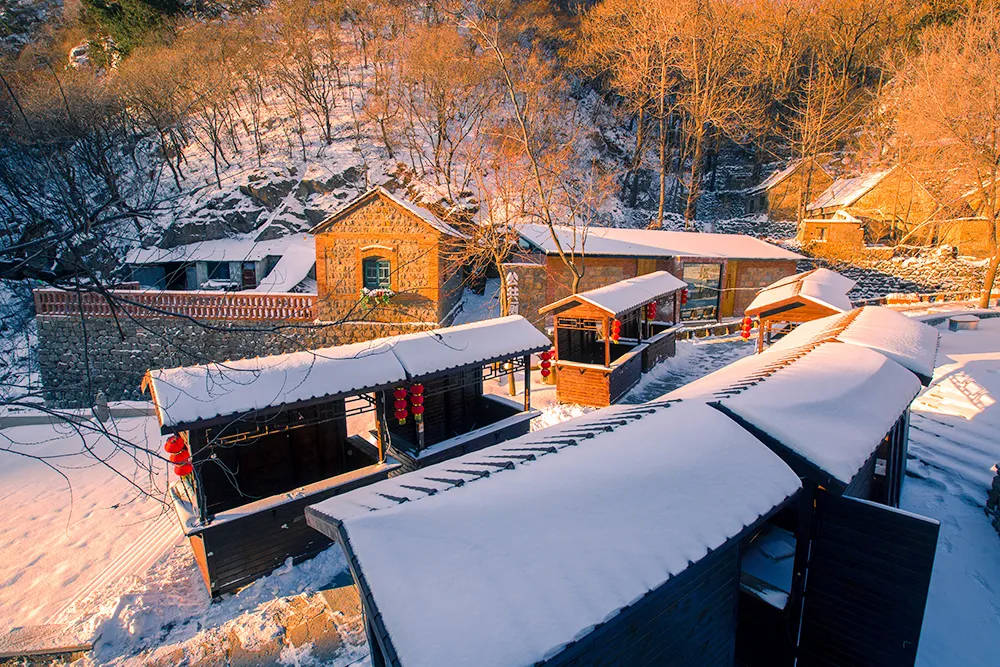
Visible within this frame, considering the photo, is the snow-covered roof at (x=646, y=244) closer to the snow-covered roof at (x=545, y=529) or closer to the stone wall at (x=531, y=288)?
the stone wall at (x=531, y=288)

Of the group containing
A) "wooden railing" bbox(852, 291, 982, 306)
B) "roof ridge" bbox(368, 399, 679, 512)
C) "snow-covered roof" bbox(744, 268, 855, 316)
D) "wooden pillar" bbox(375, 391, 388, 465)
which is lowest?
"wooden pillar" bbox(375, 391, 388, 465)

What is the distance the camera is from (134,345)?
65.7 ft

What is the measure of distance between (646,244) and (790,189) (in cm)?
2005

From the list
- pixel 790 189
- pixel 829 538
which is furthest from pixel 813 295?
pixel 790 189

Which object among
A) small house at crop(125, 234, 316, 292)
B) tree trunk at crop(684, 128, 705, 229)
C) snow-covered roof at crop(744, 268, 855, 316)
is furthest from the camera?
tree trunk at crop(684, 128, 705, 229)

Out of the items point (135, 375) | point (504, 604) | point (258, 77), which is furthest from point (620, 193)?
point (504, 604)

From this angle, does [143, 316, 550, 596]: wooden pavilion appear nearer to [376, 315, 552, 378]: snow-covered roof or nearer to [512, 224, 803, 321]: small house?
[376, 315, 552, 378]: snow-covered roof

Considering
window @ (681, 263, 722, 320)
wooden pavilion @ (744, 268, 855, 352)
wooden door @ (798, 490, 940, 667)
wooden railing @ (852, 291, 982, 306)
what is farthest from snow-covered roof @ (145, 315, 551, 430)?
wooden railing @ (852, 291, 982, 306)

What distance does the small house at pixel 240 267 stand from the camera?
26.5 m

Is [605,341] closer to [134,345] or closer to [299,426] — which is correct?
[299,426]

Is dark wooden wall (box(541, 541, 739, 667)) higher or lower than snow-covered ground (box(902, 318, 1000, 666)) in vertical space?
higher

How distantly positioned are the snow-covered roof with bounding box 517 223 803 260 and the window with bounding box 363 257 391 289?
6.11 meters

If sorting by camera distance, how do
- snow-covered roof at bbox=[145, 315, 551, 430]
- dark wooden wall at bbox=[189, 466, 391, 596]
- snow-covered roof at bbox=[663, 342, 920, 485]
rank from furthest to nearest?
1. dark wooden wall at bbox=[189, 466, 391, 596]
2. snow-covered roof at bbox=[145, 315, 551, 430]
3. snow-covered roof at bbox=[663, 342, 920, 485]

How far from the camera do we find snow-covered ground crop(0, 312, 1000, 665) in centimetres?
687
